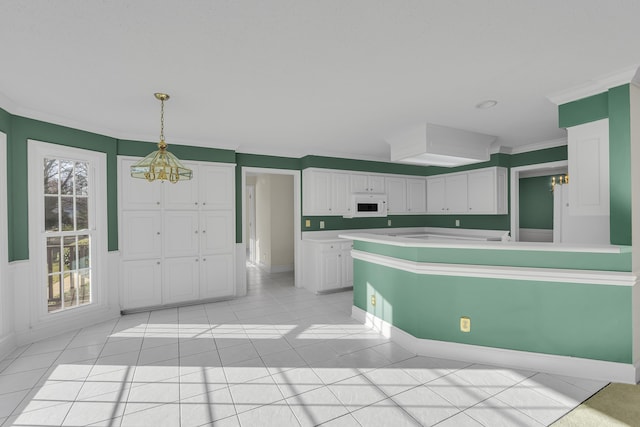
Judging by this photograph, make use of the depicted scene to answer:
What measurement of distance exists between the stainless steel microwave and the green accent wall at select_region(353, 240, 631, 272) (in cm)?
254

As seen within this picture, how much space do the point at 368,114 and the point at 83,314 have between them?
14.1 ft

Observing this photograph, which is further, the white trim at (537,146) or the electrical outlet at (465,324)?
the white trim at (537,146)

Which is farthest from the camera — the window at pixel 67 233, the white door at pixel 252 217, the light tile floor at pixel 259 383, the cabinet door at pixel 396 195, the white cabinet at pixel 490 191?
the white door at pixel 252 217

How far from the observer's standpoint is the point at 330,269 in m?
5.45

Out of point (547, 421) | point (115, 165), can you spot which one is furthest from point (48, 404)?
point (547, 421)

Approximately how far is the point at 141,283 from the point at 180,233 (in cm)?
87

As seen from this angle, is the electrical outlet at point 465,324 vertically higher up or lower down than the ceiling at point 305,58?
lower down

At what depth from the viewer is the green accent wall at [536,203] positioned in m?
6.79

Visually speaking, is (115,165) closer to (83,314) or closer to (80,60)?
(83,314)

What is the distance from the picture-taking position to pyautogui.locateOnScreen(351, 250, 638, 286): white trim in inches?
96.2

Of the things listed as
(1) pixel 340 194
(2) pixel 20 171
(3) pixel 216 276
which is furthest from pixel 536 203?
(2) pixel 20 171

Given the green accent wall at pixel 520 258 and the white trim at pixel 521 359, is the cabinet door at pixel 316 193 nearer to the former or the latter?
the green accent wall at pixel 520 258

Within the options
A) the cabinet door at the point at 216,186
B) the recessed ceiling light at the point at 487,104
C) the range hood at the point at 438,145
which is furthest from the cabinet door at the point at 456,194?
the cabinet door at the point at 216,186

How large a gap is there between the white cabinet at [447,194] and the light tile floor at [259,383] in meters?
3.60
